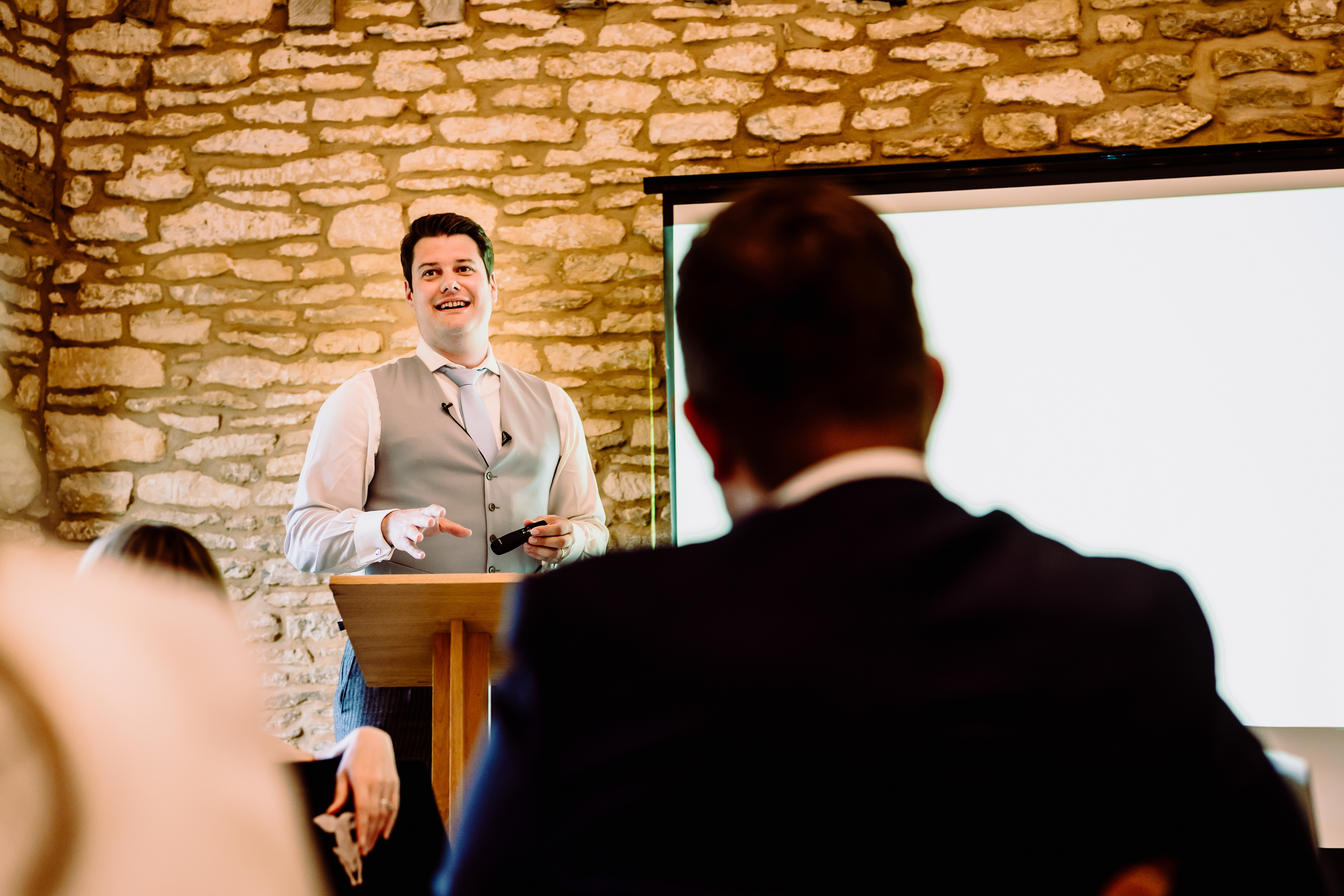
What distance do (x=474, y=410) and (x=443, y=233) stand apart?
54 cm

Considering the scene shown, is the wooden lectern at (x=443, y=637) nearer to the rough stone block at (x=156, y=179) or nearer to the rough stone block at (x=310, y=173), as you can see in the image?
the rough stone block at (x=310, y=173)

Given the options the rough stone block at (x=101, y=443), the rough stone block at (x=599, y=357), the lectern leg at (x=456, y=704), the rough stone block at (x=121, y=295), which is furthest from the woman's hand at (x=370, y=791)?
the rough stone block at (x=121, y=295)

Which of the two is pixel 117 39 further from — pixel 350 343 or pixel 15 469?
pixel 15 469

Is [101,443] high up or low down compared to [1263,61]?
down

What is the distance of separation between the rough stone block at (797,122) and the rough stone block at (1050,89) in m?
0.53

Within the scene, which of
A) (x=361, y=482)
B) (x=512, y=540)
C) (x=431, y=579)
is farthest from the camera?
(x=361, y=482)

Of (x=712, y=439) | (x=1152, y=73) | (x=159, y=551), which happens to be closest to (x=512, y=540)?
(x=159, y=551)

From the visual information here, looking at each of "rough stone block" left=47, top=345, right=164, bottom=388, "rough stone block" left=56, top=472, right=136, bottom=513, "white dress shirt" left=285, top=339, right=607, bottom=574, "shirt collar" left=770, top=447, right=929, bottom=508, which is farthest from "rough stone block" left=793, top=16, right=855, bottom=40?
"shirt collar" left=770, top=447, right=929, bottom=508

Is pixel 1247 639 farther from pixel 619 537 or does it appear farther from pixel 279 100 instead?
pixel 279 100

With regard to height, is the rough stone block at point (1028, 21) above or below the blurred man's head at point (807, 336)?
above

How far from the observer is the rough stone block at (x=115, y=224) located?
12.3 feet

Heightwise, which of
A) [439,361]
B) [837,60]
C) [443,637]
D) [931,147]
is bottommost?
[443,637]

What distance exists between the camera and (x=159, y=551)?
1.17m

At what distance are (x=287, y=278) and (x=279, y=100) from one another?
27.2 inches
